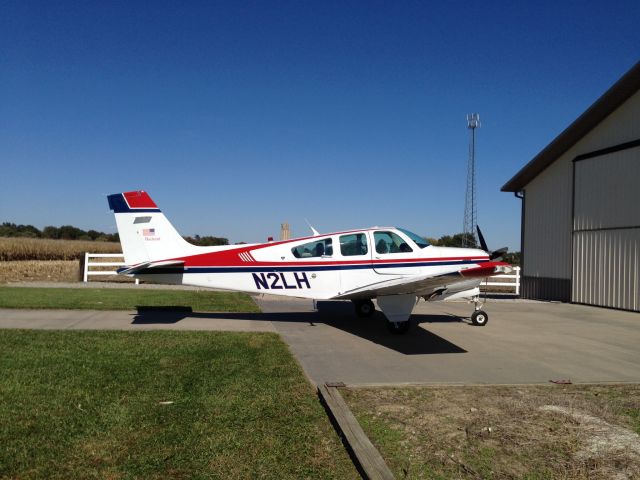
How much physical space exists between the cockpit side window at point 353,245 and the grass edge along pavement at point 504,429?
484cm

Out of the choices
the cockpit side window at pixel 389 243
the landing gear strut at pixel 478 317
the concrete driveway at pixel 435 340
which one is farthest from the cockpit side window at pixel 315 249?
the landing gear strut at pixel 478 317

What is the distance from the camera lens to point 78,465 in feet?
11.5

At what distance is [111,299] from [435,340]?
9699mm

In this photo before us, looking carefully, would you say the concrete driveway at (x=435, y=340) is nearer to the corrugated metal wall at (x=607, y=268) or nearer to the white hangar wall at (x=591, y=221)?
the corrugated metal wall at (x=607, y=268)

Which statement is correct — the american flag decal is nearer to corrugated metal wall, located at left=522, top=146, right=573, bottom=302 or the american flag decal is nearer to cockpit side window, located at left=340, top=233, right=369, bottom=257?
cockpit side window, located at left=340, top=233, right=369, bottom=257

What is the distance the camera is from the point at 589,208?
16.2m

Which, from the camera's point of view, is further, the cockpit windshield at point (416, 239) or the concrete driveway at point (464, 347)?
the cockpit windshield at point (416, 239)

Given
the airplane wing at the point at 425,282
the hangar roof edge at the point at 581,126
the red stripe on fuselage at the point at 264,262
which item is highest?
the hangar roof edge at the point at 581,126

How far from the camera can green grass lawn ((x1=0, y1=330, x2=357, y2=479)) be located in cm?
Result: 355

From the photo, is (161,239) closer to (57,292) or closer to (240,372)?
(240,372)

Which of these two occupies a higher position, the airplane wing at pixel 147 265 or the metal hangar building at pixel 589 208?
the metal hangar building at pixel 589 208

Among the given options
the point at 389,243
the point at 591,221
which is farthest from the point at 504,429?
the point at 591,221

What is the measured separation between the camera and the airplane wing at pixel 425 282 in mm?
7559

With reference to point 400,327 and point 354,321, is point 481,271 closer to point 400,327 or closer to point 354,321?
point 400,327
